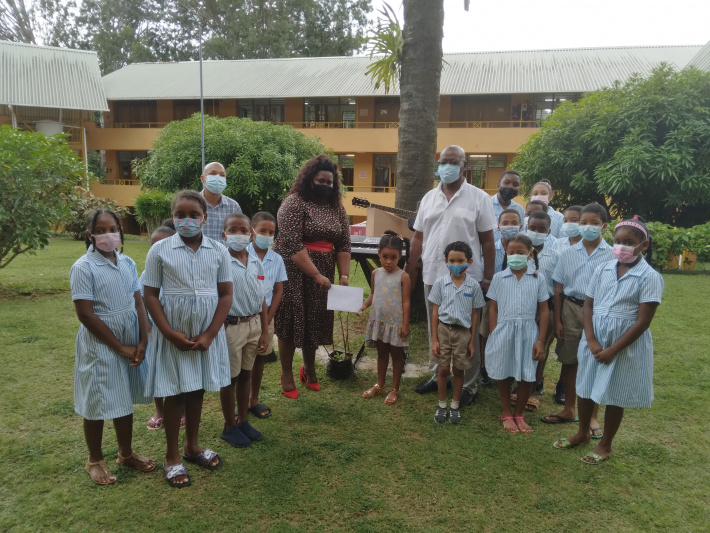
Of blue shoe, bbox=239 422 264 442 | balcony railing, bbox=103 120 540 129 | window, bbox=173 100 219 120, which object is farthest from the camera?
window, bbox=173 100 219 120

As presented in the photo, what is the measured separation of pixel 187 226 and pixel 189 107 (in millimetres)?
25021

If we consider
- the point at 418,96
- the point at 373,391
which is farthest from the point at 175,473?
the point at 418,96

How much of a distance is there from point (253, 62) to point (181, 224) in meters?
25.5

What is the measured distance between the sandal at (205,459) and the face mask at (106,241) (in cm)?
129

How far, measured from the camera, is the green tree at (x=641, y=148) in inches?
464

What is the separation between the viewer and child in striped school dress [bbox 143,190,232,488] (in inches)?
107

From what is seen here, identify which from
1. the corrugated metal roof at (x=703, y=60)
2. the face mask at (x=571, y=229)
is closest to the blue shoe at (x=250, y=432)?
the face mask at (x=571, y=229)

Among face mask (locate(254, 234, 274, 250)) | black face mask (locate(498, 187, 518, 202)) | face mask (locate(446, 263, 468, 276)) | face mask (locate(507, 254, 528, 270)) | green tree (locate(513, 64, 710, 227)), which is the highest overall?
green tree (locate(513, 64, 710, 227))

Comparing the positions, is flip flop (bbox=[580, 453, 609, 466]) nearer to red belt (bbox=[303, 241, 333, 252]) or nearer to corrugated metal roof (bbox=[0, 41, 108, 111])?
red belt (bbox=[303, 241, 333, 252])

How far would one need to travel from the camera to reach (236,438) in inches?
128

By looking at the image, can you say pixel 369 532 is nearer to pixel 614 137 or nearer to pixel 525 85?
pixel 614 137

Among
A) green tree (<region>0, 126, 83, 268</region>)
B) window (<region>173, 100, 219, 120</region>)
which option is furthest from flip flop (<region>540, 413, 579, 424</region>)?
window (<region>173, 100, 219, 120</region>)

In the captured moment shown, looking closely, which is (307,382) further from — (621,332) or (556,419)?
(621,332)

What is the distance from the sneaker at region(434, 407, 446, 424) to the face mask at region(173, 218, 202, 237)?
215 centimetres
